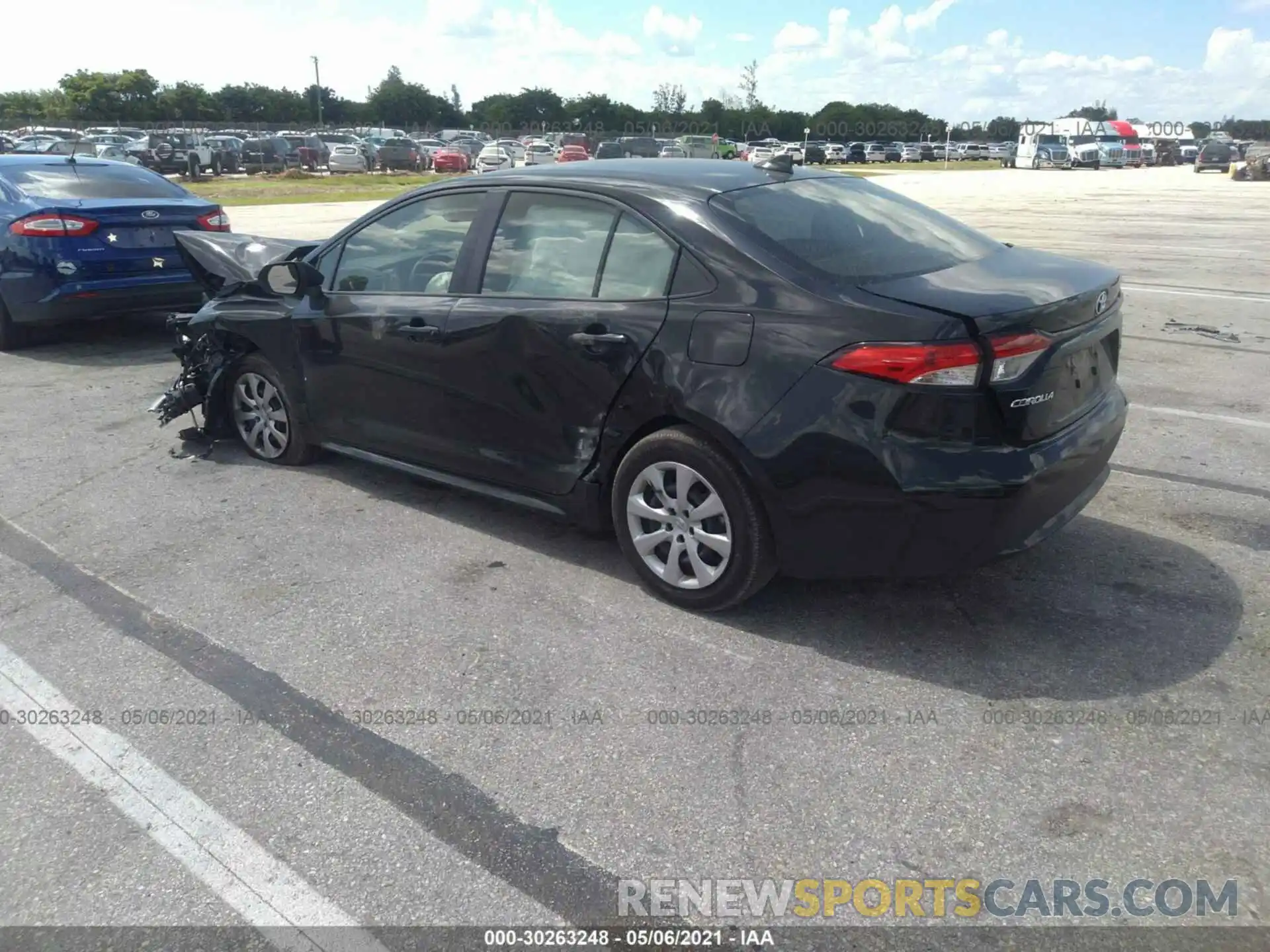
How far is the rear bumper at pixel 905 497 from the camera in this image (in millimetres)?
3211

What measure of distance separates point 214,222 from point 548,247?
20.1 feet

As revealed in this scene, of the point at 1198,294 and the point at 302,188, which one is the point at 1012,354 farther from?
the point at 302,188

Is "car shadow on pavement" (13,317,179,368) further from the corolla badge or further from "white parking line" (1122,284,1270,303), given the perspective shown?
"white parking line" (1122,284,1270,303)

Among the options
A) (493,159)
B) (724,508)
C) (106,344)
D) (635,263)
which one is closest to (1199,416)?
(724,508)

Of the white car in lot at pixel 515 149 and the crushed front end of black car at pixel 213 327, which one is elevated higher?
the white car in lot at pixel 515 149

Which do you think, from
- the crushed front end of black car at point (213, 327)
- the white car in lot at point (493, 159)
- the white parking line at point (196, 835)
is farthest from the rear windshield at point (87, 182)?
the white car in lot at point (493, 159)

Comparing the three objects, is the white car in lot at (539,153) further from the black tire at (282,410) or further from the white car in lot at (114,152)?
the black tire at (282,410)

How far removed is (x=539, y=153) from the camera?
4922 centimetres

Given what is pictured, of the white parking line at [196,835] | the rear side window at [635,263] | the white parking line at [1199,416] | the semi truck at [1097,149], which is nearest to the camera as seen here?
the white parking line at [196,835]

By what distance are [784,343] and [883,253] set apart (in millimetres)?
697

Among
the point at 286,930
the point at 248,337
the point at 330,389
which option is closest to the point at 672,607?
the point at 286,930

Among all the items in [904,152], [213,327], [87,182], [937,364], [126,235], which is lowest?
[213,327]

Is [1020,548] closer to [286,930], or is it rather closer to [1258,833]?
[1258,833]

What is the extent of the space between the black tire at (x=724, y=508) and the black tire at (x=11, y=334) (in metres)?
7.22
